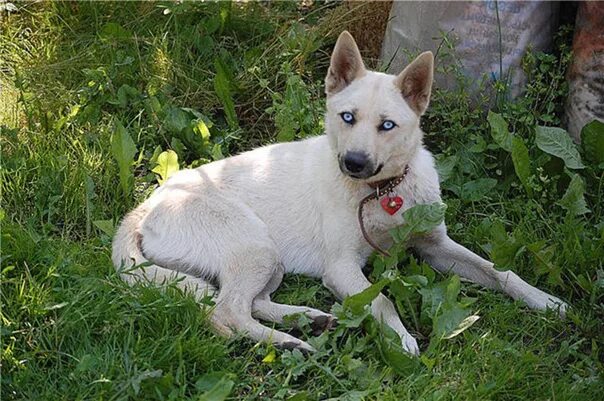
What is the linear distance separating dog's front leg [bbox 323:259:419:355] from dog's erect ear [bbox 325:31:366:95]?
2.81ft

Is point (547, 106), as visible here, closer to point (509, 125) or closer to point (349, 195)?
point (509, 125)

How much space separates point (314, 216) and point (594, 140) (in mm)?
1586

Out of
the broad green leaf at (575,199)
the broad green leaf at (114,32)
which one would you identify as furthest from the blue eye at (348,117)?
the broad green leaf at (114,32)

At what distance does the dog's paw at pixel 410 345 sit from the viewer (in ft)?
12.8

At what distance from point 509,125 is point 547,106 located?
236 mm

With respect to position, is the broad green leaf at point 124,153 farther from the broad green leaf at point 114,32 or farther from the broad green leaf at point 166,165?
the broad green leaf at point 114,32

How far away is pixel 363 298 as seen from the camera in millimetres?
3893

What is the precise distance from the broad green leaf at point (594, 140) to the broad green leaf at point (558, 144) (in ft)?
0.25

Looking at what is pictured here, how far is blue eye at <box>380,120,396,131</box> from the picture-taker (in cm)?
418

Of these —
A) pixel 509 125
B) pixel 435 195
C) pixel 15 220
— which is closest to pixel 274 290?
pixel 435 195

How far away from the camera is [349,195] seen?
4449mm

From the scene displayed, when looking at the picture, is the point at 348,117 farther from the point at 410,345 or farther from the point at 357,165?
the point at 410,345

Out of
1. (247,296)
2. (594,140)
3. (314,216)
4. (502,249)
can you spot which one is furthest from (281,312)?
(594,140)

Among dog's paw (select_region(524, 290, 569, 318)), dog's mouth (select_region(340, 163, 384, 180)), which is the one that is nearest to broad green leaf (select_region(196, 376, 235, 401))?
dog's mouth (select_region(340, 163, 384, 180))
